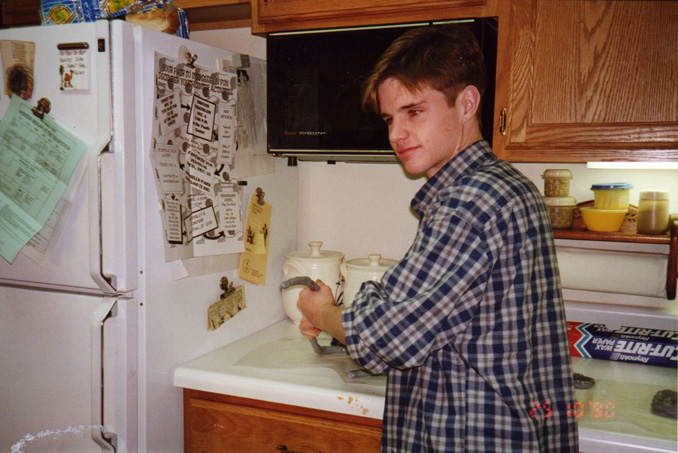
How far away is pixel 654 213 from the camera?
1507mm

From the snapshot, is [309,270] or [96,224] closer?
[96,224]

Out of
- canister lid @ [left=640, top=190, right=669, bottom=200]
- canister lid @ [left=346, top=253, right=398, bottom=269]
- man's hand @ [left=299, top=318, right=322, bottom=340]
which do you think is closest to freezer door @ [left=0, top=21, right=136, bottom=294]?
man's hand @ [left=299, top=318, right=322, bottom=340]

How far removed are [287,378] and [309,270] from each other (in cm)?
46

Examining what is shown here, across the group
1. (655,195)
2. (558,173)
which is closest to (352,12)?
(558,173)

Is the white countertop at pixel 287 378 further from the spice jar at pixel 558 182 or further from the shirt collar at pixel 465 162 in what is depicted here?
the spice jar at pixel 558 182

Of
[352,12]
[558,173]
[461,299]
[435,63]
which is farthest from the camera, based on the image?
[558,173]

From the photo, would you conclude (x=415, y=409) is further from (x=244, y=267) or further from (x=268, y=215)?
(x=268, y=215)

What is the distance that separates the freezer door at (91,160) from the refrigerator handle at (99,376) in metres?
0.04

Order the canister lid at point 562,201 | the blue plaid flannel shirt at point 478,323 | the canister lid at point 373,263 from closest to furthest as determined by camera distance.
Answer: the blue plaid flannel shirt at point 478,323
the canister lid at point 562,201
the canister lid at point 373,263

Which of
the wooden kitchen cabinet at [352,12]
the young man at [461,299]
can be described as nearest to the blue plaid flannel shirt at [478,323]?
the young man at [461,299]

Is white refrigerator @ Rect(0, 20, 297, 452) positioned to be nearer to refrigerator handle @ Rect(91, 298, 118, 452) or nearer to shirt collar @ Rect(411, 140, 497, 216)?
refrigerator handle @ Rect(91, 298, 118, 452)

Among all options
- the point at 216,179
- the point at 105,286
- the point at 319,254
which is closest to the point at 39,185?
the point at 105,286

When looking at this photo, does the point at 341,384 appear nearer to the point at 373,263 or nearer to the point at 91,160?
the point at 373,263

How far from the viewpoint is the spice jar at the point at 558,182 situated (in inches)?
63.7
